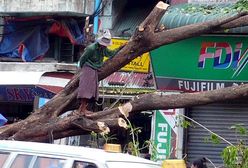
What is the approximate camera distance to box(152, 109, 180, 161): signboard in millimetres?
14523

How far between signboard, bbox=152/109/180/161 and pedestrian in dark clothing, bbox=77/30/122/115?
15.0ft

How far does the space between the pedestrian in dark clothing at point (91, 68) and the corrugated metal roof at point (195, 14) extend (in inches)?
156

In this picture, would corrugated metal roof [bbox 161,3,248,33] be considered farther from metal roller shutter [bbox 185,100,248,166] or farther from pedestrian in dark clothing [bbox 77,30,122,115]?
pedestrian in dark clothing [bbox 77,30,122,115]

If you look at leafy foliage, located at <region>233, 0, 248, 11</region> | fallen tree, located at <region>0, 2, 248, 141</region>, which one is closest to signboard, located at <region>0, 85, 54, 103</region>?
→ leafy foliage, located at <region>233, 0, 248, 11</region>

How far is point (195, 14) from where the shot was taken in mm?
14031

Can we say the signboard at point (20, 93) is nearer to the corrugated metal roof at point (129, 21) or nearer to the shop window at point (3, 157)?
the corrugated metal roof at point (129, 21)

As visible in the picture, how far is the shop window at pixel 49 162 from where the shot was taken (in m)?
7.39

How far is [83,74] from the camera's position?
1018 centimetres

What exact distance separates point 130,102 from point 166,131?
453 centimetres

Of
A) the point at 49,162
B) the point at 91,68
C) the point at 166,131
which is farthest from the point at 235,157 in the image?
the point at 166,131

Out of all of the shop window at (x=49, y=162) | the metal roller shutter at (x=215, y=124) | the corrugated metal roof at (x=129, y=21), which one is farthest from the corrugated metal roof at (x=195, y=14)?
the shop window at (x=49, y=162)

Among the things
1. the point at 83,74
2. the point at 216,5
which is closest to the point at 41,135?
the point at 83,74

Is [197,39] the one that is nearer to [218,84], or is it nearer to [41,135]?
[218,84]

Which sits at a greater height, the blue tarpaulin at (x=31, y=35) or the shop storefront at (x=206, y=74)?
the blue tarpaulin at (x=31, y=35)
